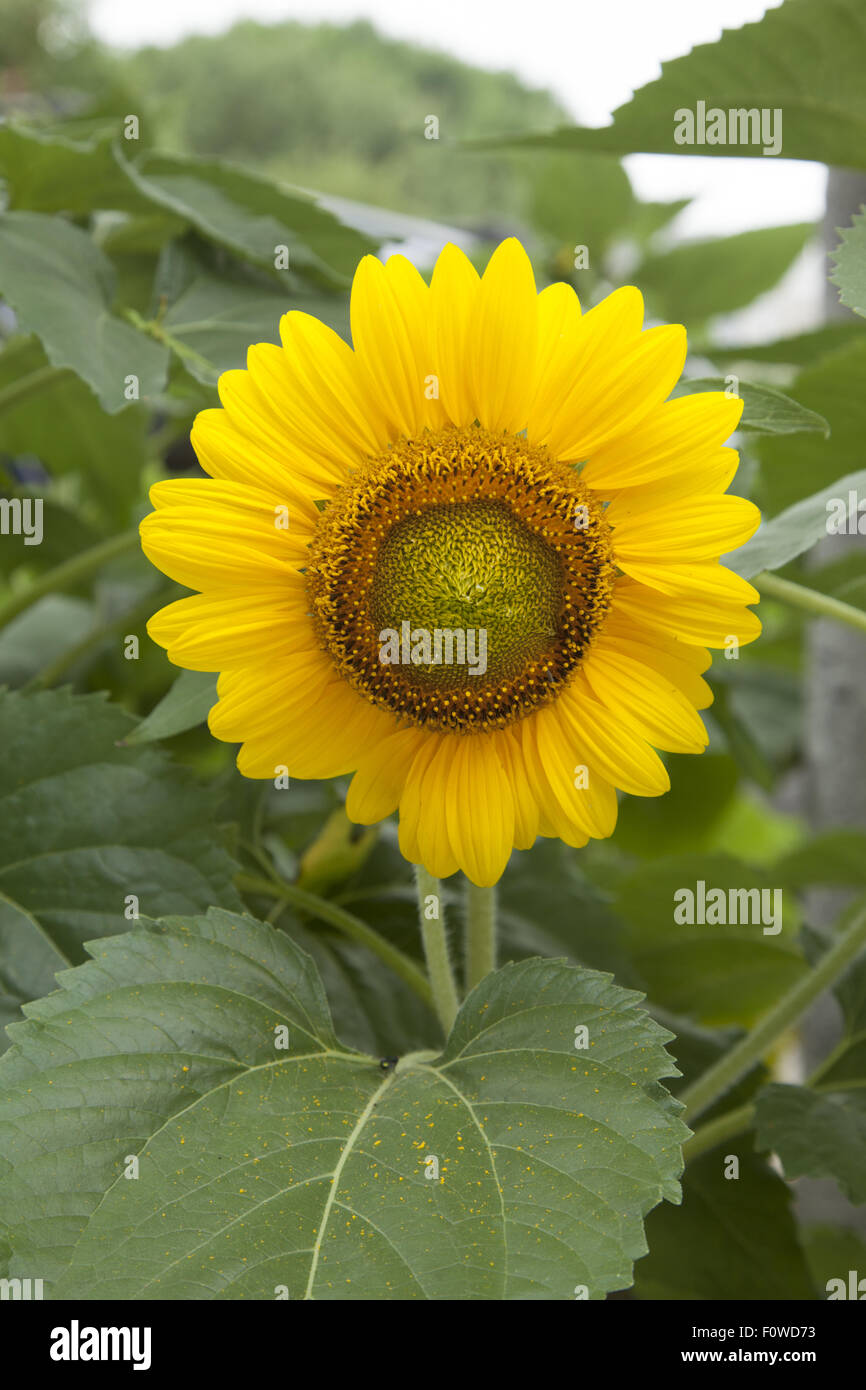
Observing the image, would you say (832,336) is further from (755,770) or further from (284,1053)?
(284,1053)

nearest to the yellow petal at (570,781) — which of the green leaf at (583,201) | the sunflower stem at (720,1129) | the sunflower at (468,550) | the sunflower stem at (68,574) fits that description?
the sunflower at (468,550)

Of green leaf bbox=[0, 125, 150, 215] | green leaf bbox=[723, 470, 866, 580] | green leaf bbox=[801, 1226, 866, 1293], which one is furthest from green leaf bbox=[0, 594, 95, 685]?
green leaf bbox=[801, 1226, 866, 1293]

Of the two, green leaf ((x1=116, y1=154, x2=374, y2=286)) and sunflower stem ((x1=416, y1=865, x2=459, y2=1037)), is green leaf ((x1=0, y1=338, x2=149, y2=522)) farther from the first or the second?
sunflower stem ((x1=416, y1=865, x2=459, y2=1037))

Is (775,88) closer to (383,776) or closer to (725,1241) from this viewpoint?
(383,776)

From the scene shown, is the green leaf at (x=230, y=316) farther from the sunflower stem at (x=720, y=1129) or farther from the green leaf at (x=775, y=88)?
the sunflower stem at (x=720, y=1129)

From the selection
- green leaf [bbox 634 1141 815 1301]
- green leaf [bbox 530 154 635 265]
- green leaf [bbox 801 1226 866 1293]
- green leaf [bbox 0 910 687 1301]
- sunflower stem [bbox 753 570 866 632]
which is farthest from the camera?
green leaf [bbox 530 154 635 265]

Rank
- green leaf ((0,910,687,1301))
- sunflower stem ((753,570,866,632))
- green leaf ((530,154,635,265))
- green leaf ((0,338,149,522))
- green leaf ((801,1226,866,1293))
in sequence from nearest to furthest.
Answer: green leaf ((0,910,687,1301)) < sunflower stem ((753,570,866,632)) < green leaf ((801,1226,866,1293)) < green leaf ((0,338,149,522)) < green leaf ((530,154,635,265))

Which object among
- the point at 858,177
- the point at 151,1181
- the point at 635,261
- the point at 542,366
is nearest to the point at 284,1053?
the point at 151,1181
